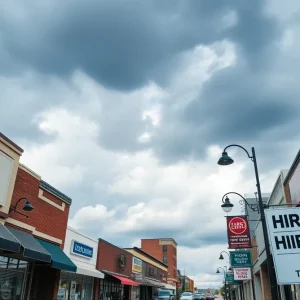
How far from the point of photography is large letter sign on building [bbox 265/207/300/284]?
4160 millimetres

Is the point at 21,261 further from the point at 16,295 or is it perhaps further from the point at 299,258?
the point at 299,258

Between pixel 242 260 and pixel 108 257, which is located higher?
pixel 108 257

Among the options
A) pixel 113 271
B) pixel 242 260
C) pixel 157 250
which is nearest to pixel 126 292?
pixel 113 271

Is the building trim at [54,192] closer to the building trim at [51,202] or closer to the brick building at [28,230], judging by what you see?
the brick building at [28,230]

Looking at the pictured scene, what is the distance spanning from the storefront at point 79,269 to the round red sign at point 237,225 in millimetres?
8893

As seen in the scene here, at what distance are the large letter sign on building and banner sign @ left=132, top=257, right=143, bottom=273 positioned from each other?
3259cm

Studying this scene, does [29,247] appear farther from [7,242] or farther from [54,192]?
[54,192]

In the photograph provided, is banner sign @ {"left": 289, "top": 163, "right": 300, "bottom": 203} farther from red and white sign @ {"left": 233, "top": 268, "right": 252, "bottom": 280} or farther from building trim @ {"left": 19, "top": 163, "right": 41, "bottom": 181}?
red and white sign @ {"left": 233, "top": 268, "right": 252, "bottom": 280}

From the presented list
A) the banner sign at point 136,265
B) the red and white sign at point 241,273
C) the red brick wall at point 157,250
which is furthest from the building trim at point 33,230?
the red brick wall at point 157,250

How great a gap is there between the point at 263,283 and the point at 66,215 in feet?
43.6

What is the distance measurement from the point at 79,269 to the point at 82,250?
10.0 ft

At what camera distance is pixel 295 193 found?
41.3ft

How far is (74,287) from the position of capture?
20547mm

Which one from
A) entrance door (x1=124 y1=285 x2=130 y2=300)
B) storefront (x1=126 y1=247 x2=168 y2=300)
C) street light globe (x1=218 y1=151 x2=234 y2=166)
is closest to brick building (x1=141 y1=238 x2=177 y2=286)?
storefront (x1=126 y1=247 x2=168 y2=300)
